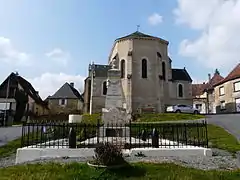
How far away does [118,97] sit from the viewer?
1295 centimetres

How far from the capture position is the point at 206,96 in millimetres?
50875

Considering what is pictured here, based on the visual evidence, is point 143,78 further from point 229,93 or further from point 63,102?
point 63,102

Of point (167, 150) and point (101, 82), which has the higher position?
point (101, 82)

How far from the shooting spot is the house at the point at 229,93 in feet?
123

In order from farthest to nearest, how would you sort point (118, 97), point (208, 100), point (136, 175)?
point (208, 100)
point (118, 97)
point (136, 175)

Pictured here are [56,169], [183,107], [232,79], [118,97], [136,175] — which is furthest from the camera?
[232,79]

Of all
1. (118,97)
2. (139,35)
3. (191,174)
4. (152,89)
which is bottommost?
(191,174)

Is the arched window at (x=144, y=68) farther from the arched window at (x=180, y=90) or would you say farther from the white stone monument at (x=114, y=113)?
the white stone monument at (x=114, y=113)

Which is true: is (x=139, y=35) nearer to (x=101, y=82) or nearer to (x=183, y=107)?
(x=101, y=82)

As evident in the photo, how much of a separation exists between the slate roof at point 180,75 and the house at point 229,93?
5.22 m

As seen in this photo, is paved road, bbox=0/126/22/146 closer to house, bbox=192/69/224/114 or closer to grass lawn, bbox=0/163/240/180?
grass lawn, bbox=0/163/240/180

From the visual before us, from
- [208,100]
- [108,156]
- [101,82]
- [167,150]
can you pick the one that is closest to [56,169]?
[108,156]

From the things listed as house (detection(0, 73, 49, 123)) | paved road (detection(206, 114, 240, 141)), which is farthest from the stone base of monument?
house (detection(0, 73, 49, 123))

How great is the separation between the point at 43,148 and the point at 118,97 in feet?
16.8
